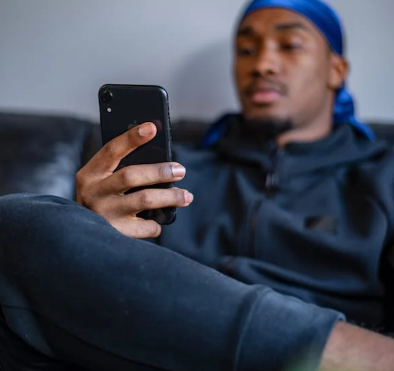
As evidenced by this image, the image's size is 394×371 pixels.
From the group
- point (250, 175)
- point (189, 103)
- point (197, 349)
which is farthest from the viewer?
point (189, 103)

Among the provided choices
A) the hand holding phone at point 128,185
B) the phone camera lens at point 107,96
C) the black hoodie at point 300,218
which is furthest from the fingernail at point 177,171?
the black hoodie at point 300,218

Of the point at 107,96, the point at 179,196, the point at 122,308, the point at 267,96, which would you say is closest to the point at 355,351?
the point at 122,308

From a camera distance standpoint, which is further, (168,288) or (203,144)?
(203,144)

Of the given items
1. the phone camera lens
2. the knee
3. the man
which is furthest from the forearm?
the phone camera lens

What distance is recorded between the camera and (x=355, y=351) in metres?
0.56

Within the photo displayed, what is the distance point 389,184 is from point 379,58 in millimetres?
436

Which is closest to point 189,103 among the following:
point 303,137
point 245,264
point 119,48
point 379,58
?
point 119,48

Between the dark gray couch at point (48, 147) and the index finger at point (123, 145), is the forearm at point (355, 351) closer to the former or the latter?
the index finger at point (123, 145)

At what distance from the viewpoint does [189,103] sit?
59.4 inches

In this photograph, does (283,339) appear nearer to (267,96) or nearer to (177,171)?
(177,171)

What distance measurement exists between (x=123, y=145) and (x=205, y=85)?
737 millimetres

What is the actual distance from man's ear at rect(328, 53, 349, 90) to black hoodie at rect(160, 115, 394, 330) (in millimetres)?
127

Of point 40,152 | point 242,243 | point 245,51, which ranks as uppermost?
point 245,51

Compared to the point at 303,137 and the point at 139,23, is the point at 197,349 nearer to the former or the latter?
the point at 303,137
